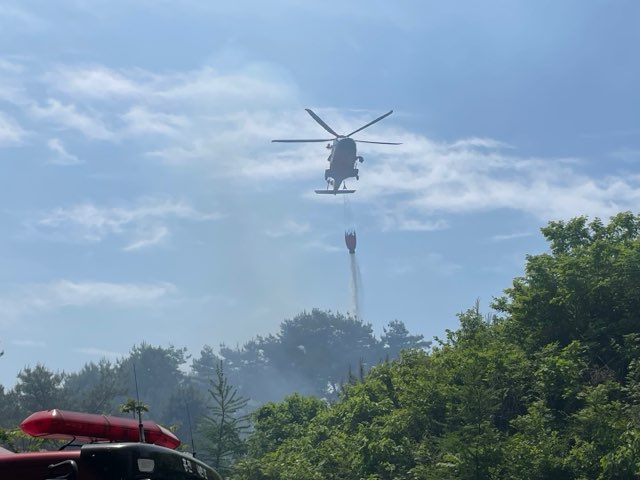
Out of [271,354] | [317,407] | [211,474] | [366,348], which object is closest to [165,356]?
[271,354]

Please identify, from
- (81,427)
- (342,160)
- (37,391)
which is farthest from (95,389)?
(81,427)

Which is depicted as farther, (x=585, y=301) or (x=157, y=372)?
(x=157, y=372)

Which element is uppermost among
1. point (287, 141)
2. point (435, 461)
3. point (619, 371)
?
point (287, 141)

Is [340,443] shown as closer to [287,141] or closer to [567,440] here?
[567,440]

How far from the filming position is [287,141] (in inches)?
4638

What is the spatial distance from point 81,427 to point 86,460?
1503mm

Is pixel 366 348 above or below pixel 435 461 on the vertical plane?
above

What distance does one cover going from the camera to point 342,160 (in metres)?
126

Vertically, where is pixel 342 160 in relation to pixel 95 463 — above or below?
above

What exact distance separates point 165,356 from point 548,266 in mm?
114556

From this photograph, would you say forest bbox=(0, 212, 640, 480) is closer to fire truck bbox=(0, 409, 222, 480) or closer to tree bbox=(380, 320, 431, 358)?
fire truck bbox=(0, 409, 222, 480)

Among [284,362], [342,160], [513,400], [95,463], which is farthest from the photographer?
[284,362]

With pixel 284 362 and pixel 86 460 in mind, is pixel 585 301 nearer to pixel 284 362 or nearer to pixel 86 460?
pixel 86 460

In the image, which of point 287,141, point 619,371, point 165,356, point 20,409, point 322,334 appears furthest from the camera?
point 322,334
